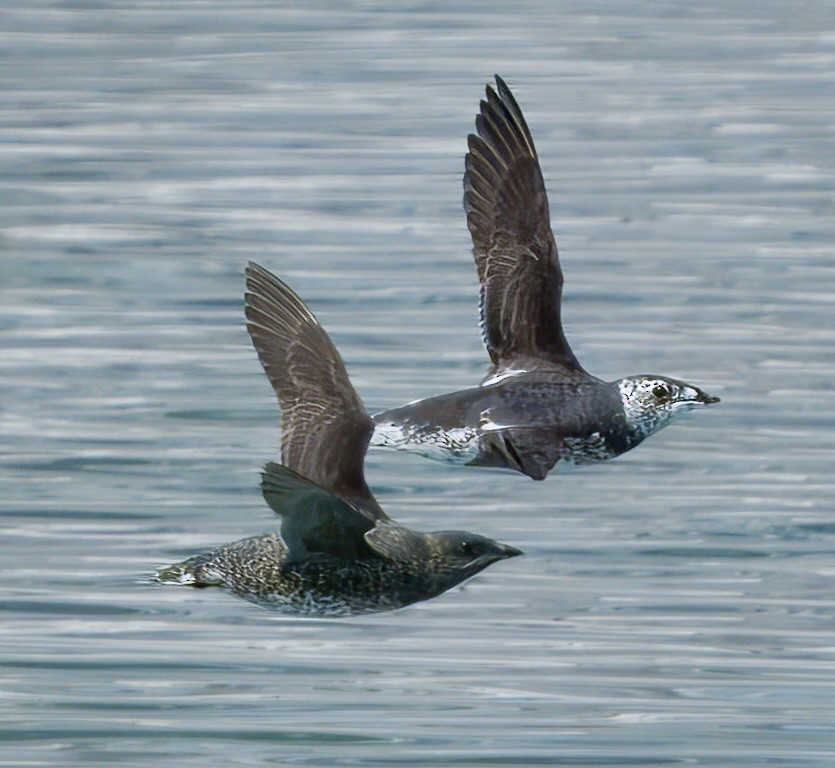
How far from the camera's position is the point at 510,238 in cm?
1408

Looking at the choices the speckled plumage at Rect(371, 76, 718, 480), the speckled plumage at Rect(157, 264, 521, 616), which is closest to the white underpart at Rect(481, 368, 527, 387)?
the speckled plumage at Rect(371, 76, 718, 480)

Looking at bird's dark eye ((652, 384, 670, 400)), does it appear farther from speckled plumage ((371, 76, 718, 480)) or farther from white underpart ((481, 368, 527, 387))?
white underpart ((481, 368, 527, 387))

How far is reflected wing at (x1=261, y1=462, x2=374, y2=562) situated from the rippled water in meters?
1.85

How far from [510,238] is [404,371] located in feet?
20.7

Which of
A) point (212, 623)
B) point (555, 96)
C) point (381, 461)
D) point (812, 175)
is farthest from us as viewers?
point (555, 96)

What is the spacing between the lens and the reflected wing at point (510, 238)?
13.9 meters

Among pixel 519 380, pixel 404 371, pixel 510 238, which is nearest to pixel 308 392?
pixel 519 380

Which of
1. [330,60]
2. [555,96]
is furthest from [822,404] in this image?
[330,60]

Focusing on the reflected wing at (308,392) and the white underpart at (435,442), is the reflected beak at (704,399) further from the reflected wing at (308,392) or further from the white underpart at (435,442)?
the reflected wing at (308,392)

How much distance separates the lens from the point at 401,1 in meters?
39.2

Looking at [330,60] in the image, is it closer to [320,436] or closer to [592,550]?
[592,550]

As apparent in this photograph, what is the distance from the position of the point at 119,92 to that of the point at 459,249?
33.2 ft

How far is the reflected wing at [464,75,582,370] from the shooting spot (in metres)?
13.9

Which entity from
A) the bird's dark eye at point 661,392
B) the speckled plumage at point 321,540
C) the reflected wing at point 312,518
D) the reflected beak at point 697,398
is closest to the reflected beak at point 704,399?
the reflected beak at point 697,398
